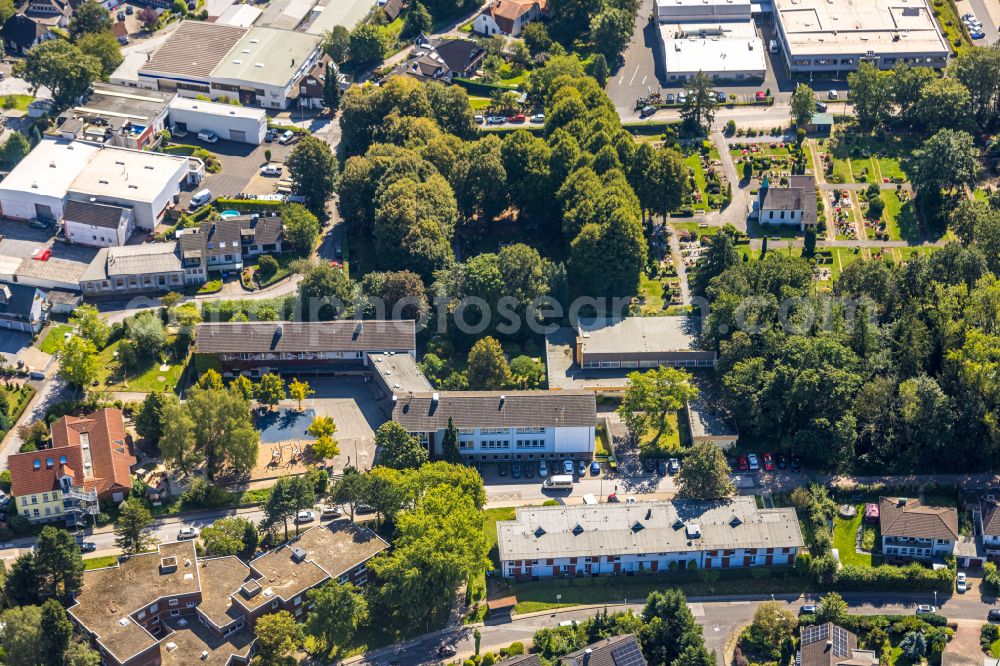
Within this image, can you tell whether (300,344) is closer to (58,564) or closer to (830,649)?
(58,564)

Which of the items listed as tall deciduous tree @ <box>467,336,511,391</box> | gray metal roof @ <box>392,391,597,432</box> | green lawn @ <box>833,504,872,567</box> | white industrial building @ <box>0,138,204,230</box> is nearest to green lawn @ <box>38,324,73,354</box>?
white industrial building @ <box>0,138,204,230</box>

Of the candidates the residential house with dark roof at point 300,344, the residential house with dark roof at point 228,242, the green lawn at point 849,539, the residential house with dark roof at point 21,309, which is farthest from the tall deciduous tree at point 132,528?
the green lawn at point 849,539

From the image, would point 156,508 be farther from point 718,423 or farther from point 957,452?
point 957,452

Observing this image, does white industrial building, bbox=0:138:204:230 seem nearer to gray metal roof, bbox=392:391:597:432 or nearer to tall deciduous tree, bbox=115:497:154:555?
gray metal roof, bbox=392:391:597:432

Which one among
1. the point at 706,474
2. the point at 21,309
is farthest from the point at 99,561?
the point at 706,474

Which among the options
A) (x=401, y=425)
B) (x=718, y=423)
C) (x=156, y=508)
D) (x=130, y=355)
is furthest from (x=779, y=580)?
(x=130, y=355)
